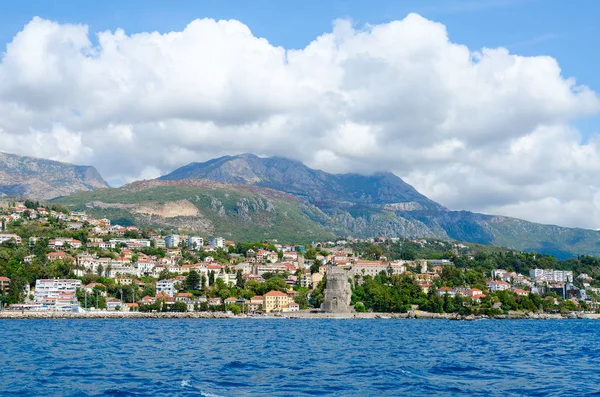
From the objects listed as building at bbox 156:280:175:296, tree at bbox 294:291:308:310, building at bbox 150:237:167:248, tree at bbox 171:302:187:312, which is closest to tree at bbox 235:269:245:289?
tree at bbox 294:291:308:310

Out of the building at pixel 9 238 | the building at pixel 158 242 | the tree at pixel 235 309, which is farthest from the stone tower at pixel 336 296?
the building at pixel 158 242

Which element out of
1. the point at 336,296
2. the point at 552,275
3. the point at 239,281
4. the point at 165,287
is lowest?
the point at 336,296

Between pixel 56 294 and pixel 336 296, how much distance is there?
48412 millimetres

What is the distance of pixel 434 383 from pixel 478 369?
19.4ft

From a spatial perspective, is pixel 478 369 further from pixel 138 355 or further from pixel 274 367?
pixel 138 355

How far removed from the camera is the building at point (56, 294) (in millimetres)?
112731

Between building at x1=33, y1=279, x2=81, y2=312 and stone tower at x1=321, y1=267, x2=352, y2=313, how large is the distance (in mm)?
42868

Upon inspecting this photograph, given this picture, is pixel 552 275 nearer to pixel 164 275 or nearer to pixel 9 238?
pixel 164 275

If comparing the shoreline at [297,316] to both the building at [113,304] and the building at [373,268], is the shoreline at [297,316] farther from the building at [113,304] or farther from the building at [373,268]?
the building at [373,268]

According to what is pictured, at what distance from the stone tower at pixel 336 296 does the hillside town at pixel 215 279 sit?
3285 millimetres

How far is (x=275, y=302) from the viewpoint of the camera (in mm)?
124500

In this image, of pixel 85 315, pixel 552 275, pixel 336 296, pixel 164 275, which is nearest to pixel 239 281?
pixel 164 275

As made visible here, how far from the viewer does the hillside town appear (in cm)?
12012

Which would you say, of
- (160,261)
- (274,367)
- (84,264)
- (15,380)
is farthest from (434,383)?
(160,261)
